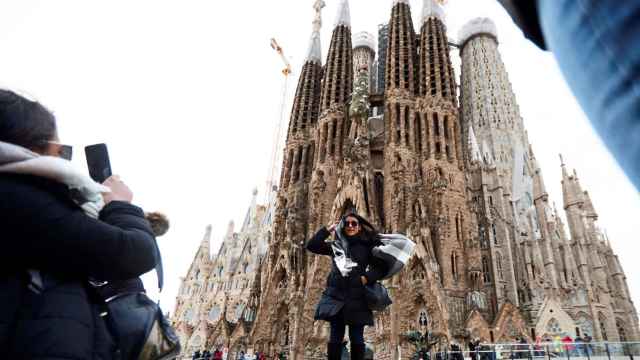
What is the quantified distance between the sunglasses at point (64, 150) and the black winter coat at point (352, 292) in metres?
2.84

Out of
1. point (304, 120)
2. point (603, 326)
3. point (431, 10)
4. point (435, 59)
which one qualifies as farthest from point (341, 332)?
point (431, 10)

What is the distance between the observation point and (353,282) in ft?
12.9

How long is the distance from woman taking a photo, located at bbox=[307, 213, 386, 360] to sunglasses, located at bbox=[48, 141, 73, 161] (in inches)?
110

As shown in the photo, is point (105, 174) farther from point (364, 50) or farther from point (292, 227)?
point (364, 50)

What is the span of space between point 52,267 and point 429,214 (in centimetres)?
2100

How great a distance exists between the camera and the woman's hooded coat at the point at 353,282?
389 centimetres

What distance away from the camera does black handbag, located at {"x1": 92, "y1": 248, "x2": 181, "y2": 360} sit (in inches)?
54.9

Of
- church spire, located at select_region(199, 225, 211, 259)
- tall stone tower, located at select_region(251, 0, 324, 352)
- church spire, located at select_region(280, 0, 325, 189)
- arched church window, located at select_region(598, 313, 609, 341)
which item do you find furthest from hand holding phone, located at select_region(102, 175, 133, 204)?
church spire, located at select_region(199, 225, 211, 259)

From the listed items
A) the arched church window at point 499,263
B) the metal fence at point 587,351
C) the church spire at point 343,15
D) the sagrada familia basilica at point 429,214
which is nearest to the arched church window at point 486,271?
the sagrada familia basilica at point 429,214

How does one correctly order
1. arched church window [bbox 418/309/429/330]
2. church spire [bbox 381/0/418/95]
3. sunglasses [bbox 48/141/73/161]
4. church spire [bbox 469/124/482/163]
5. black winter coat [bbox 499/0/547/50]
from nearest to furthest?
black winter coat [bbox 499/0/547/50]
sunglasses [bbox 48/141/73/161]
arched church window [bbox 418/309/429/330]
church spire [bbox 381/0/418/95]
church spire [bbox 469/124/482/163]

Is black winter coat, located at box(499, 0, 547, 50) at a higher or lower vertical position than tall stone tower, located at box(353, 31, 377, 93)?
lower

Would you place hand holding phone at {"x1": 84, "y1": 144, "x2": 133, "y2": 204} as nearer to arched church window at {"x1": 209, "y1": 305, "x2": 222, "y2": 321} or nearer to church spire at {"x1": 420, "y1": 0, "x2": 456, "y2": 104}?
church spire at {"x1": 420, "y1": 0, "x2": 456, "y2": 104}

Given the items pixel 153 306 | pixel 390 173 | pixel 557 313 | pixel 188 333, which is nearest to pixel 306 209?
pixel 390 173

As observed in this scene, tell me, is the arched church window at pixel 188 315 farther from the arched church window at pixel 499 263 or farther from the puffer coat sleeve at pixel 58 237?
the puffer coat sleeve at pixel 58 237
